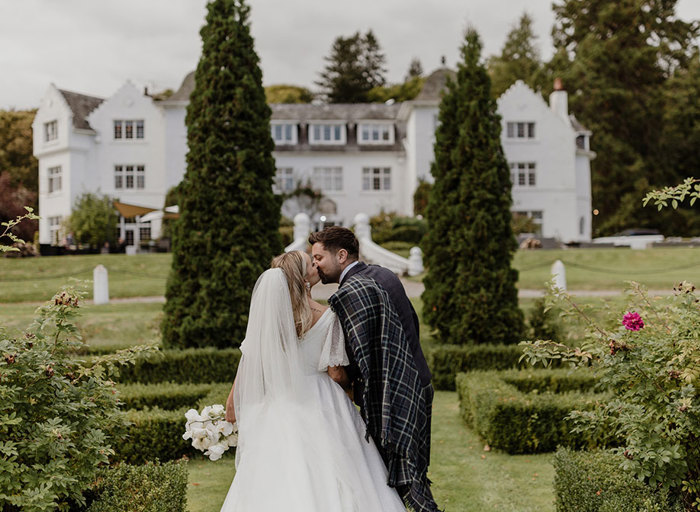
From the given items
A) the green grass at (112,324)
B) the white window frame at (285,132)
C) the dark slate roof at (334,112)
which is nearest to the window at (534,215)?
the dark slate roof at (334,112)

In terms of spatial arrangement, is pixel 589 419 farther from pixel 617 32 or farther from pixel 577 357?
pixel 617 32

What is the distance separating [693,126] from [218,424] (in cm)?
5093

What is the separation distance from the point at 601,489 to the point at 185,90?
120ft

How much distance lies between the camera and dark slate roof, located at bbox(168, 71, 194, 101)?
1446 inches

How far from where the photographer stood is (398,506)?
3875 mm

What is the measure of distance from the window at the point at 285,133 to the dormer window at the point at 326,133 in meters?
1.07

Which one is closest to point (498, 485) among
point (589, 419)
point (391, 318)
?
point (589, 419)

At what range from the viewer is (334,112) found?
136ft

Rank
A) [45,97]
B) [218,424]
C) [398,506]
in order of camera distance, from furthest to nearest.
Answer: [45,97]
[218,424]
[398,506]

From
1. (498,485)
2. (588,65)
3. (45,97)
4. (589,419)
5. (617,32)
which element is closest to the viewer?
(589,419)

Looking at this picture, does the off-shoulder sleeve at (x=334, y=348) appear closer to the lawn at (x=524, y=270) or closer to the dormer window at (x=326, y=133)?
the lawn at (x=524, y=270)

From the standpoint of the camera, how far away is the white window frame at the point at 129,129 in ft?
123

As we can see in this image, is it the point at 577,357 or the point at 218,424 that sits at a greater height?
the point at 577,357

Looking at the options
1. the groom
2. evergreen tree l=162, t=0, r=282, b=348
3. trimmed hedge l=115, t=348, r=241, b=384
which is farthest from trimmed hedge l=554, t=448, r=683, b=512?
evergreen tree l=162, t=0, r=282, b=348
